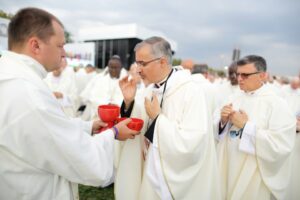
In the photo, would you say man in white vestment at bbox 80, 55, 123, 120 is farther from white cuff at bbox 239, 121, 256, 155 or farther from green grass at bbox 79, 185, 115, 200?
white cuff at bbox 239, 121, 256, 155

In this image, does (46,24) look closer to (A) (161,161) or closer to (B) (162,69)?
(B) (162,69)

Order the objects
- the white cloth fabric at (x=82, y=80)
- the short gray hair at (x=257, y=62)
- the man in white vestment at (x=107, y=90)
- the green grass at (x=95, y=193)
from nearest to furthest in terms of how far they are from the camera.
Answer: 1. the short gray hair at (x=257, y=62)
2. the green grass at (x=95, y=193)
3. the man in white vestment at (x=107, y=90)
4. the white cloth fabric at (x=82, y=80)

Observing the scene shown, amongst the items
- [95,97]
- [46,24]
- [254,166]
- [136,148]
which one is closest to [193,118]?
[136,148]

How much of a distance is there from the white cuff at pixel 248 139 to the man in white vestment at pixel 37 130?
1.86m

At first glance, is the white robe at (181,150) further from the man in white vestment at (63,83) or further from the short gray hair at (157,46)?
the man in white vestment at (63,83)

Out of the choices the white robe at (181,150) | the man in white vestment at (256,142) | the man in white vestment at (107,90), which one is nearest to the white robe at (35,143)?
the white robe at (181,150)

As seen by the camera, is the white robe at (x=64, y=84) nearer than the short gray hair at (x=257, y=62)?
No

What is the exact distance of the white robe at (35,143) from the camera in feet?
5.49

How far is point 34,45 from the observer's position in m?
1.87

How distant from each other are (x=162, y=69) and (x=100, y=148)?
3.95 ft

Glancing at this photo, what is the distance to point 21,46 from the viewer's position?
187 centimetres

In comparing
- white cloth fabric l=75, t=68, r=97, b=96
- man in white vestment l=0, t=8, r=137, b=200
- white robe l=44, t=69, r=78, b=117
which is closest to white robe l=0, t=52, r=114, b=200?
man in white vestment l=0, t=8, r=137, b=200

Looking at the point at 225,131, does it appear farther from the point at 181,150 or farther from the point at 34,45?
the point at 34,45

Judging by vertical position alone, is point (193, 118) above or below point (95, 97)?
above
